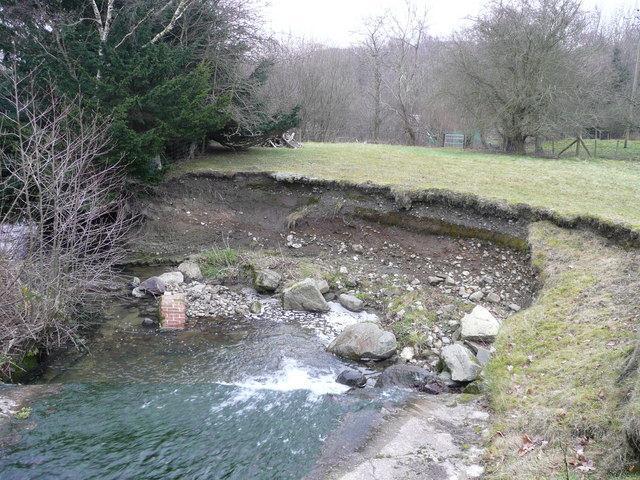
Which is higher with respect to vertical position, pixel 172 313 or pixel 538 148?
pixel 538 148

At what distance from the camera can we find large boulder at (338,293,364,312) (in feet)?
32.5

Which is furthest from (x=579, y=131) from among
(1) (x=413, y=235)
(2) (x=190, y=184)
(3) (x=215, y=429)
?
(3) (x=215, y=429)

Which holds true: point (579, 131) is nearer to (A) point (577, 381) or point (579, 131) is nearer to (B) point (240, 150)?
(B) point (240, 150)

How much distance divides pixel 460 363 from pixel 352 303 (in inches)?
124

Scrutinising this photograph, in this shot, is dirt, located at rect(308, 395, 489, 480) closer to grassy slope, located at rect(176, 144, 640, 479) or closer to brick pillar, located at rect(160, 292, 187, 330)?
grassy slope, located at rect(176, 144, 640, 479)

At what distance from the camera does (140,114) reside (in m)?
12.3

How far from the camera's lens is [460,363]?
7160mm

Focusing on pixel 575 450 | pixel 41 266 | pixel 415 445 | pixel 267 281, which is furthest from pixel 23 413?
pixel 575 450

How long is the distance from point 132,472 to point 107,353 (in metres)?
3.25

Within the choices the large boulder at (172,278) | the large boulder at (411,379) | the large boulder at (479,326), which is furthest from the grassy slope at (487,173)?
the large boulder at (411,379)

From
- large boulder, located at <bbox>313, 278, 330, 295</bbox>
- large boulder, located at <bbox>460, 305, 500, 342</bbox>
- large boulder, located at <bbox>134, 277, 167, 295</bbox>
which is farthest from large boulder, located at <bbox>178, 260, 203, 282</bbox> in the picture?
large boulder, located at <bbox>460, 305, 500, 342</bbox>

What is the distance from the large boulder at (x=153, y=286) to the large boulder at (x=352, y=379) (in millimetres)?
4834

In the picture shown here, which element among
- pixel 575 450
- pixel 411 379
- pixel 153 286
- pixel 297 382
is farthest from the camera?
pixel 153 286

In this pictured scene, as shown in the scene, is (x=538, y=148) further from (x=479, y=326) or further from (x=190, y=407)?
(x=190, y=407)
